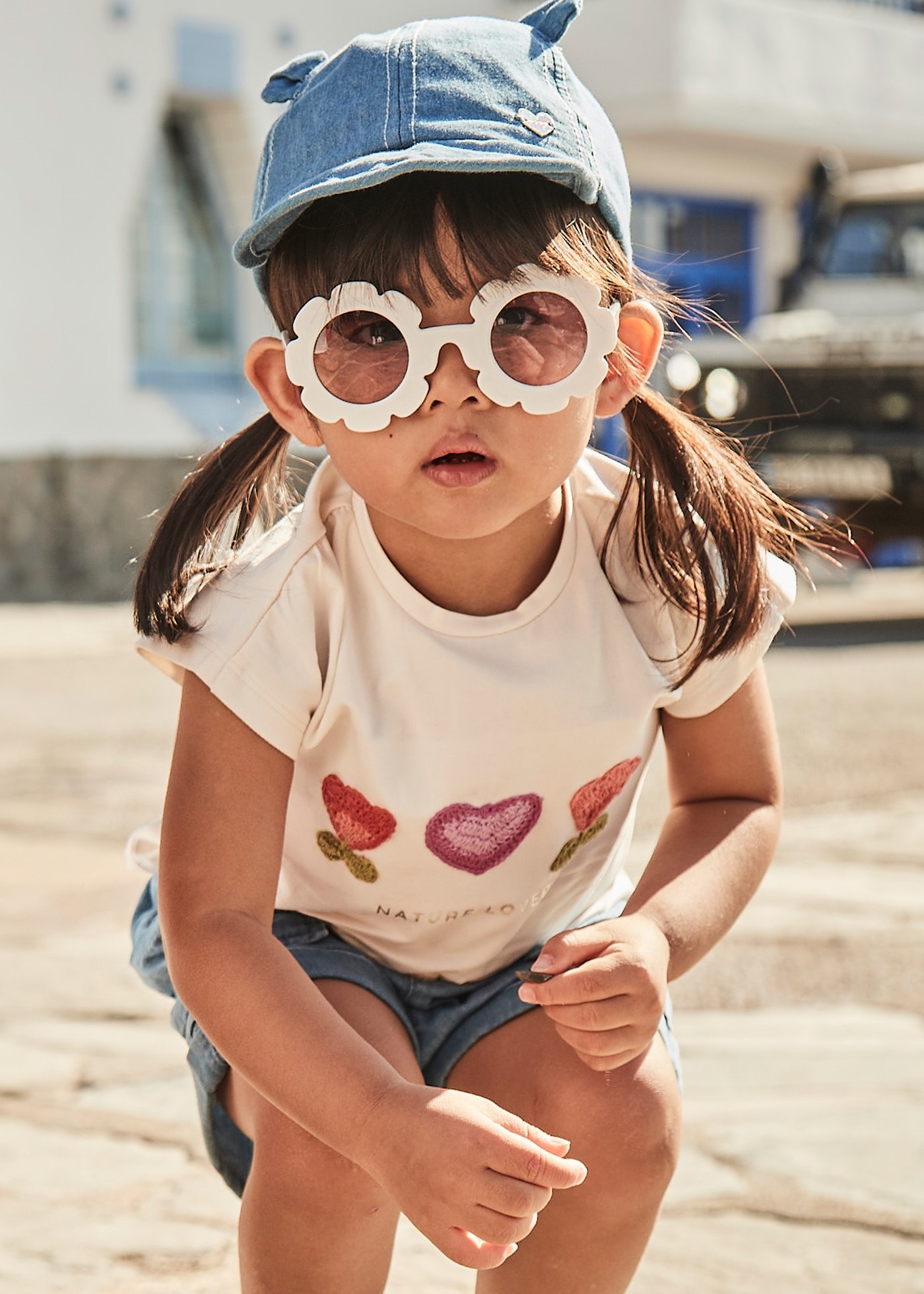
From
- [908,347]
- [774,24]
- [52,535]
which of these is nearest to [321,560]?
[908,347]

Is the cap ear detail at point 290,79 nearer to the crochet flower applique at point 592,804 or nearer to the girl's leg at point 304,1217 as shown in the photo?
the crochet flower applique at point 592,804

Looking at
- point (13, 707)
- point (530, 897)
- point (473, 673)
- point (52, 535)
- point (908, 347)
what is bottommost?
point (52, 535)

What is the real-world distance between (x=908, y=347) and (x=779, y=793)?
20.3ft

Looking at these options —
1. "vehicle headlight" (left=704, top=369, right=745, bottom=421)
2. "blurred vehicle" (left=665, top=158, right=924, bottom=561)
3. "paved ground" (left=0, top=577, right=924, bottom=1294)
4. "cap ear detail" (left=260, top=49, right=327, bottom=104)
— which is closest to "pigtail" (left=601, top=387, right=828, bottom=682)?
"cap ear detail" (left=260, top=49, right=327, bottom=104)

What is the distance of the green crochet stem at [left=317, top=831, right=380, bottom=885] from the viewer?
169 cm

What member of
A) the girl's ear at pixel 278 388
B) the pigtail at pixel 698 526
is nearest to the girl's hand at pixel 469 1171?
the pigtail at pixel 698 526

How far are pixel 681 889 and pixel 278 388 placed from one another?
2.00 ft

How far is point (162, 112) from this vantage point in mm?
11492

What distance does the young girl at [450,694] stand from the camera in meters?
1.47

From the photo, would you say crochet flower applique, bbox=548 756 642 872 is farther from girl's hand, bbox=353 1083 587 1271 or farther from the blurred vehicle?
the blurred vehicle

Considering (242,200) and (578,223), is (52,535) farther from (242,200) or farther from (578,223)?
(578,223)

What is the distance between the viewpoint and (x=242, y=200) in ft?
39.2

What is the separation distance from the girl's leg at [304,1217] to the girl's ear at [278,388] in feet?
2.06

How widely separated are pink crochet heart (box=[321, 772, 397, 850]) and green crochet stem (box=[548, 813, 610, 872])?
0.19m
